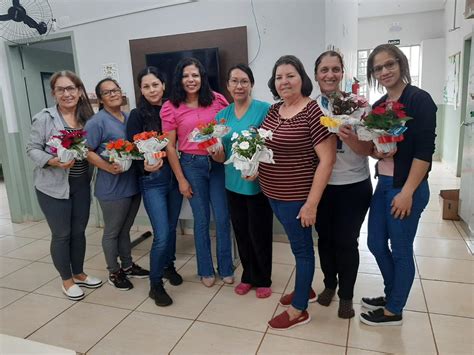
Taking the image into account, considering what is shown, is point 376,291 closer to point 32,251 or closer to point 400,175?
point 400,175

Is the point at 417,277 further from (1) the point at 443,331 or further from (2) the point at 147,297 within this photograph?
(2) the point at 147,297

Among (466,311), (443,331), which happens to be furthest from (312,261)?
(466,311)

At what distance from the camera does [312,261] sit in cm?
198

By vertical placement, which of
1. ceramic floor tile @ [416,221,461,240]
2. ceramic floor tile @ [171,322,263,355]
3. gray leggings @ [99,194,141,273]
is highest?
gray leggings @ [99,194,141,273]

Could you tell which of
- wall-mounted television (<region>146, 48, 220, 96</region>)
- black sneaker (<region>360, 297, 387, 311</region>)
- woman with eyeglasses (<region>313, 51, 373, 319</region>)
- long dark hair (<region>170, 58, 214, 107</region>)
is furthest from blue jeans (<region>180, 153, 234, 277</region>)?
wall-mounted television (<region>146, 48, 220, 96</region>)

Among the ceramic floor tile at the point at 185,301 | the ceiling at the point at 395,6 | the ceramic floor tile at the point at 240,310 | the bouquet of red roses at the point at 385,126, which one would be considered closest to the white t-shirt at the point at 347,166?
the bouquet of red roses at the point at 385,126

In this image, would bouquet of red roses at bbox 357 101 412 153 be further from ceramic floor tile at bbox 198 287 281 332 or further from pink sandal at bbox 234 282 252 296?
pink sandal at bbox 234 282 252 296

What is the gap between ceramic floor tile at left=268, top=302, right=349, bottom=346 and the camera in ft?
6.42

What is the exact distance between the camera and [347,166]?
1.89 metres

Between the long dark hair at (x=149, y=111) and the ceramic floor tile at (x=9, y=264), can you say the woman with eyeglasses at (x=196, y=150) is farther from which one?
the ceramic floor tile at (x=9, y=264)

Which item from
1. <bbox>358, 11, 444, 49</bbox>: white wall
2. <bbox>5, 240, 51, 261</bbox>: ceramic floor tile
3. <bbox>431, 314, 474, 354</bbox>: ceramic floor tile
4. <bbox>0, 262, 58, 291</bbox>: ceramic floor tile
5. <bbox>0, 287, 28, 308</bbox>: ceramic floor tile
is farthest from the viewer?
<bbox>358, 11, 444, 49</bbox>: white wall

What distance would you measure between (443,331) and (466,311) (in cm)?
29

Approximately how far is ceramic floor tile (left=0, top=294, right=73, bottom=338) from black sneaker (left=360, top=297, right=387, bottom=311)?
194 centimetres

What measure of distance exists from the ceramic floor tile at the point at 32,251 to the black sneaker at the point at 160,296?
1521 millimetres
